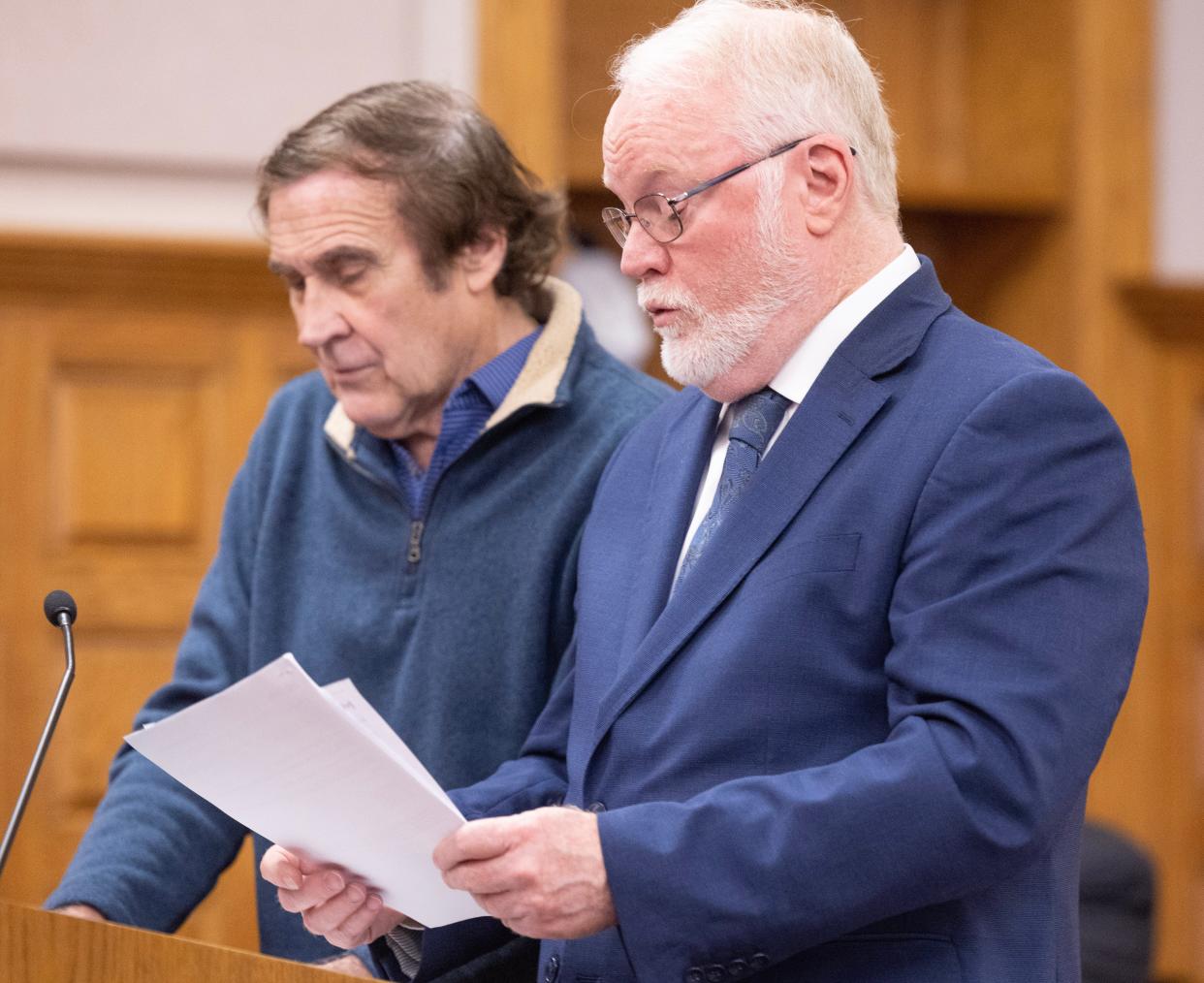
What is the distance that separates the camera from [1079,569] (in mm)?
1345

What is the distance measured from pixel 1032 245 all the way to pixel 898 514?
3.75 meters

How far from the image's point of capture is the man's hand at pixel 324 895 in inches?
60.4

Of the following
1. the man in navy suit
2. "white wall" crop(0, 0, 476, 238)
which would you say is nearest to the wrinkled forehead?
the man in navy suit

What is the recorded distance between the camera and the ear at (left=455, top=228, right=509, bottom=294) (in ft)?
6.98

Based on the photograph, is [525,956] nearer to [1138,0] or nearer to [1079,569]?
[1079,569]

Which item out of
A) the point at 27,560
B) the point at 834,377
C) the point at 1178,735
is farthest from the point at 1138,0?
the point at 834,377

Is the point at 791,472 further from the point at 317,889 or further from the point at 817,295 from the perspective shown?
the point at 317,889

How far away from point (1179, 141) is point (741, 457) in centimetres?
367

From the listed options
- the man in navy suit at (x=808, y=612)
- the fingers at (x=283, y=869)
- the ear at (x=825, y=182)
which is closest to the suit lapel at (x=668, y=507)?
the man in navy suit at (x=808, y=612)

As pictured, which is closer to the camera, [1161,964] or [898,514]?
[898,514]

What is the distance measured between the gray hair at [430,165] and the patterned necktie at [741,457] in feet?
2.01

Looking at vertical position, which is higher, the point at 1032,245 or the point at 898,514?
the point at 898,514

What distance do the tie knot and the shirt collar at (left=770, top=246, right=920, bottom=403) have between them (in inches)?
0.6

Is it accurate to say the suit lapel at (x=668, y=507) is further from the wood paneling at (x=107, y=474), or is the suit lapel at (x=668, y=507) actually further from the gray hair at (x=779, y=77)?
the wood paneling at (x=107, y=474)
